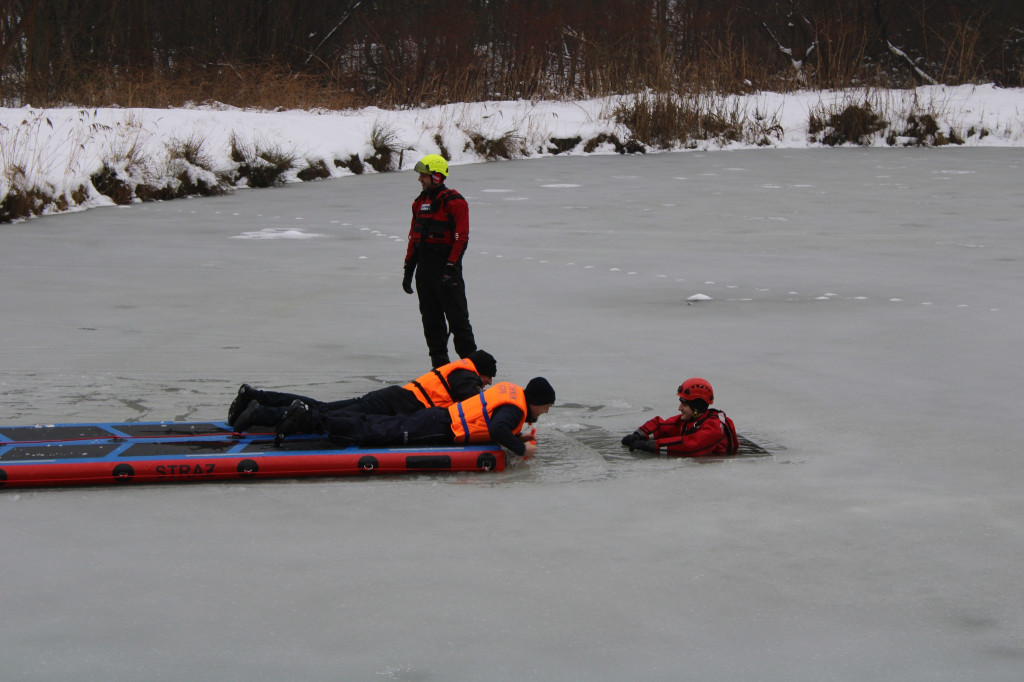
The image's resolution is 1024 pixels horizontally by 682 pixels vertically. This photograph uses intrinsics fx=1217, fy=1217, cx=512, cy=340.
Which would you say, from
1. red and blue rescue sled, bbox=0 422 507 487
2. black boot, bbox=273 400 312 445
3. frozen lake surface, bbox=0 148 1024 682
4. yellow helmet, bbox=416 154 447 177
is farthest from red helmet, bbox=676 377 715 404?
yellow helmet, bbox=416 154 447 177

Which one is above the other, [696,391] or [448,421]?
[696,391]

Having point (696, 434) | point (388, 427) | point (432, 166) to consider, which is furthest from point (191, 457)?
point (432, 166)

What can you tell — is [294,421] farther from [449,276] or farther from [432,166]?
[432,166]

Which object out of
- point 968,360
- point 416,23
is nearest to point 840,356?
point 968,360

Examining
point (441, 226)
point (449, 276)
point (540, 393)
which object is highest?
point (441, 226)

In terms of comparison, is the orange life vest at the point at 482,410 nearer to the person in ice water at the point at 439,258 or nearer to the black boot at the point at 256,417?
the black boot at the point at 256,417

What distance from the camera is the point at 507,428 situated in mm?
5270

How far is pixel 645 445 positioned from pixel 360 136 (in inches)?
635

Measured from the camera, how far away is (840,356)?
293 inches

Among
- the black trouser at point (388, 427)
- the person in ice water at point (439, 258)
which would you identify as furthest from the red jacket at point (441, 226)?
the black trouser at point (388, 427)

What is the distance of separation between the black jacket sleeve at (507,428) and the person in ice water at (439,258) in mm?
1825

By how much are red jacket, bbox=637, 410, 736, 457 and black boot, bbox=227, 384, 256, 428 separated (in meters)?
1.84

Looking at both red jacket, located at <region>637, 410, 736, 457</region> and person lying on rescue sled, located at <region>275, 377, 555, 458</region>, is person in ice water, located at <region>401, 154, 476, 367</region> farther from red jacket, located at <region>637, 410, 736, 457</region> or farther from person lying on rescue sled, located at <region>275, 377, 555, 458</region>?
red jacket, located at <region>637, 410, 736, 457</region>

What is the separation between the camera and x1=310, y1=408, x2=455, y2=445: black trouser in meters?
5.45
